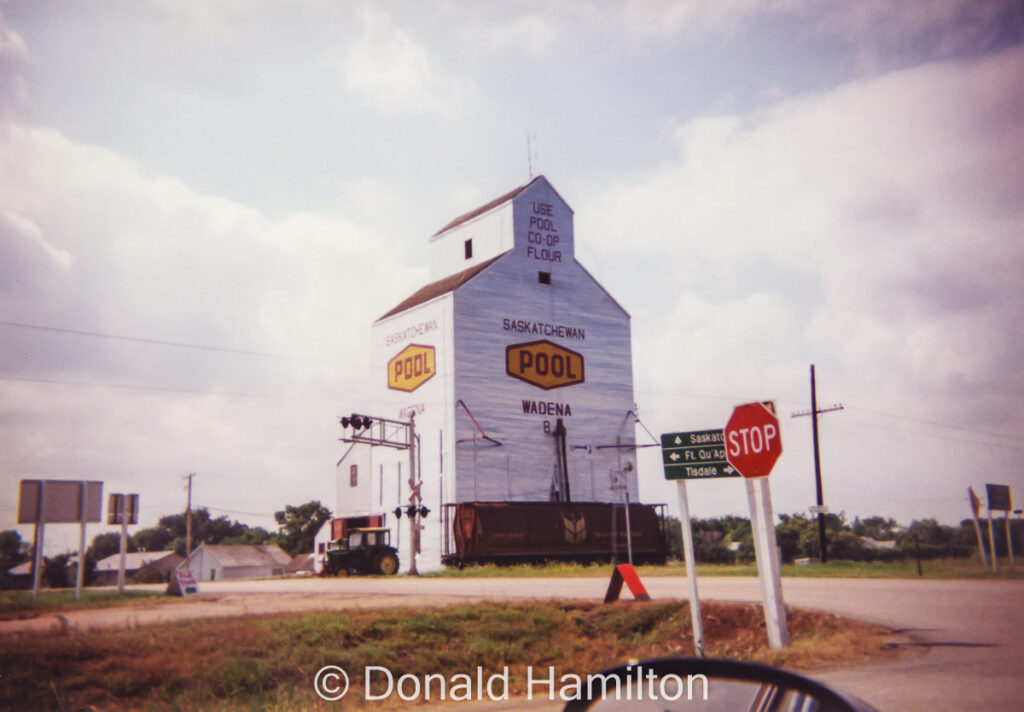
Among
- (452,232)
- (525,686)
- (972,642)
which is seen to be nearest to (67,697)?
(525,686)

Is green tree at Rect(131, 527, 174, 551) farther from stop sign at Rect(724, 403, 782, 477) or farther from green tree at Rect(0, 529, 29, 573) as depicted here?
stop sign at Rect(724, 403, 782, 477)

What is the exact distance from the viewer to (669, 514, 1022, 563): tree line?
34825 mm

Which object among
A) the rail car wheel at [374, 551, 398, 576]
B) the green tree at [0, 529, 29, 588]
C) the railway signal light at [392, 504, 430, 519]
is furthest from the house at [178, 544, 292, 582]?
the green tree at [0, 529, 29, 588]

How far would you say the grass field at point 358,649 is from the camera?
7.80 m

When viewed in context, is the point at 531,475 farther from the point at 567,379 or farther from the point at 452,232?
the point at 452,232

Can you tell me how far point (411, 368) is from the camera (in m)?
40.5

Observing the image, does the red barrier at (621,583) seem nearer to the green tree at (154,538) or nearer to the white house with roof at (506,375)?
the white house with roof at (506,375)

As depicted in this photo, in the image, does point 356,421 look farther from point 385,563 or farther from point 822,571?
point 822,571

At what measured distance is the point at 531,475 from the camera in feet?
128

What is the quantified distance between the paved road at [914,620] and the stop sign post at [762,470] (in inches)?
46.0

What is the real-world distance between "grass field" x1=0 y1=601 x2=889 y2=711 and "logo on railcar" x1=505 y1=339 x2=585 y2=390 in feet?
87.4

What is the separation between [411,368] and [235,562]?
45555 millimetres

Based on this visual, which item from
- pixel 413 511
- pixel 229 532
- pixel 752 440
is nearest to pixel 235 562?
pixel 229 532

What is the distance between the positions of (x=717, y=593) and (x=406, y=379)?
1105 inches
